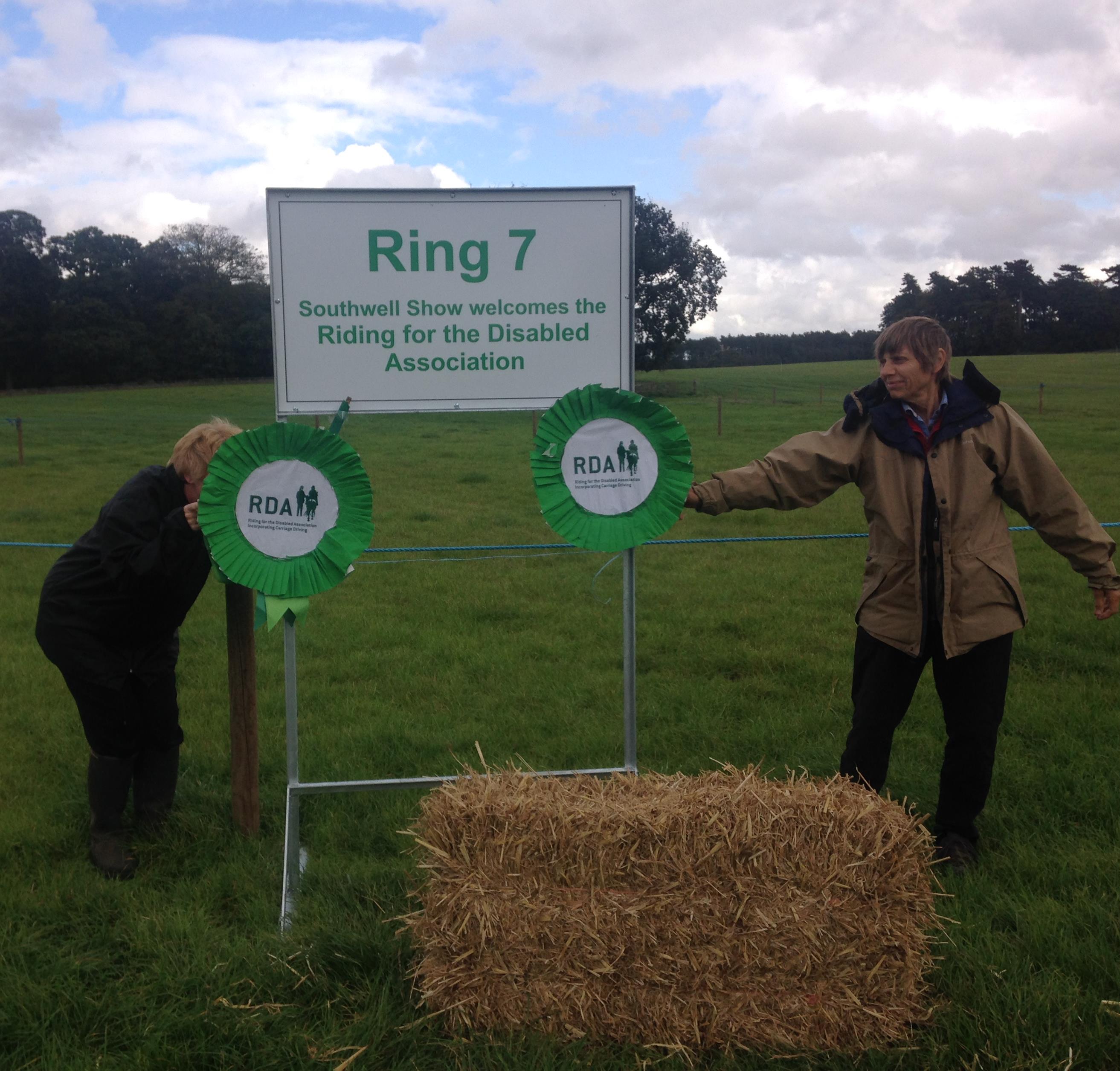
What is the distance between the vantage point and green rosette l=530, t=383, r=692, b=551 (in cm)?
353

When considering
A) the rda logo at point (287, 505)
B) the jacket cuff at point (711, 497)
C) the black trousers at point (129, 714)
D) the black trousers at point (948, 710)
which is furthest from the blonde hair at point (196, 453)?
the black trousers at point (948, 710)

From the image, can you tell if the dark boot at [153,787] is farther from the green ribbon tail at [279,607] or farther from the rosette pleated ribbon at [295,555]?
the rosette pleated ribbon at [295,555]

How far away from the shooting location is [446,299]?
3.70 meters

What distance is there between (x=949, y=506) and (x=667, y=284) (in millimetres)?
51784

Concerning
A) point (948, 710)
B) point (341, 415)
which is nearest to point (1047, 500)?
point (948, 710)

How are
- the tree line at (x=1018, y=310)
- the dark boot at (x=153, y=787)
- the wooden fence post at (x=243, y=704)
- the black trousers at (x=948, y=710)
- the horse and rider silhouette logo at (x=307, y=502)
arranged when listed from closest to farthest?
1. the horse and rider silhouette logo at (x=307, y=502)
2. the black trousers at (x=948, y=710)
3. the wooden fence post at (x=243, y=704)
4. the dark boot at (x=153, y=787)
5. the tree line at (x=1018, y=310)

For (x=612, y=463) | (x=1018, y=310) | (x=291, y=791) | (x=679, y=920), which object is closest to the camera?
(x=679, y=920)

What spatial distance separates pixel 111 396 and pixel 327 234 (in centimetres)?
3845

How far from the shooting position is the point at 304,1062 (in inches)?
106

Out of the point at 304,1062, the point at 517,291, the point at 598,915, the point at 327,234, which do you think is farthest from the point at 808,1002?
the point at 327,234

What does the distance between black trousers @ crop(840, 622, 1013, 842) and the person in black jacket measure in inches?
104

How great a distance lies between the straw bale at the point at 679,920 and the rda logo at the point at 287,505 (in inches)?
48.8

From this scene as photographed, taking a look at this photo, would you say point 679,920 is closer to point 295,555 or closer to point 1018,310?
point 295,555

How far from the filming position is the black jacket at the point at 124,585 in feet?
11.7
